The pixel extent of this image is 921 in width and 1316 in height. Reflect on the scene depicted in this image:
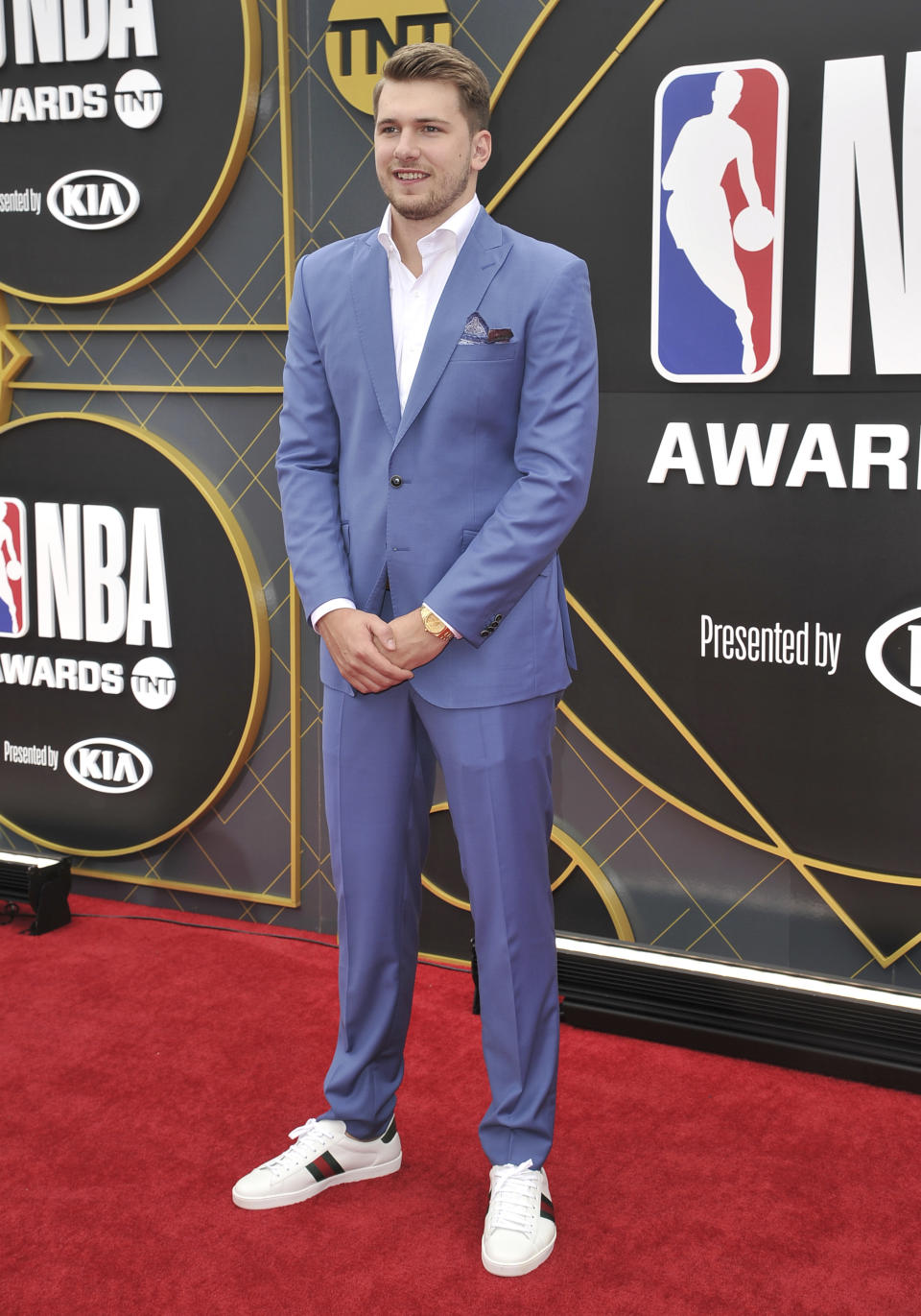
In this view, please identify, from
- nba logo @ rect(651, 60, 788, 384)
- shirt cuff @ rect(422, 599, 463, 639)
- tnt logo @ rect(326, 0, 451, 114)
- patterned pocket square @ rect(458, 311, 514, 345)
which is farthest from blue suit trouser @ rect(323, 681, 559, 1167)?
tnt logo @ rect(326, 0, 451, 114)

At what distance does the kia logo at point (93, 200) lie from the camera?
3.12 m

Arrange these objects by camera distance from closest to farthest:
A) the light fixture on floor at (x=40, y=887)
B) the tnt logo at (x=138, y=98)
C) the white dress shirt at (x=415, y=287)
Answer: the white dress shirt at (x=415, y=287) < the tnt logo at (x=138, y=98) < the light fixture on floor at (x=40, y=887)

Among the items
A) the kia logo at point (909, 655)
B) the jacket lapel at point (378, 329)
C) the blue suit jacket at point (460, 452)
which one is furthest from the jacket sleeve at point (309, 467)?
the kia logo at point (909, 655)

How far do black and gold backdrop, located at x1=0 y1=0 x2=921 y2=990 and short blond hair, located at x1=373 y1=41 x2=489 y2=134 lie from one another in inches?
33.5

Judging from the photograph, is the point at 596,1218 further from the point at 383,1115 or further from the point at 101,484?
the point at 101,484

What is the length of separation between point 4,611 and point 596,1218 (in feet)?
7.59

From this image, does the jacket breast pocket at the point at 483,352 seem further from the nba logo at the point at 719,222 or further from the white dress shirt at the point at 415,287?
the nba logo at the point at 719,222

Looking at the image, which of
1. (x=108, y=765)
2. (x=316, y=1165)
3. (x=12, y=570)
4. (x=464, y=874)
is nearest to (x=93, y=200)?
(x=12, y=570)

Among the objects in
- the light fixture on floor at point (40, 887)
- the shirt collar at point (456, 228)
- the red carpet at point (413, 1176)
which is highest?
the shirt collar at point (456, 228)

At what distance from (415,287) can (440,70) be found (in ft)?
1.02

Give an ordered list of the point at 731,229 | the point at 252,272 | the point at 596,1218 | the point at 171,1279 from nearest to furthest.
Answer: the point at 171,1279, the point at 596,1218, the point at 731,229, the point at 252,272

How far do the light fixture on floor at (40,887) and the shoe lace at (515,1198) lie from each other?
1.67 m

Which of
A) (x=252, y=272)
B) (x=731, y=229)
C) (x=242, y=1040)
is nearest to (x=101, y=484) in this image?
(x=252, y=272)

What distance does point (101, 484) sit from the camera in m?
3.32
